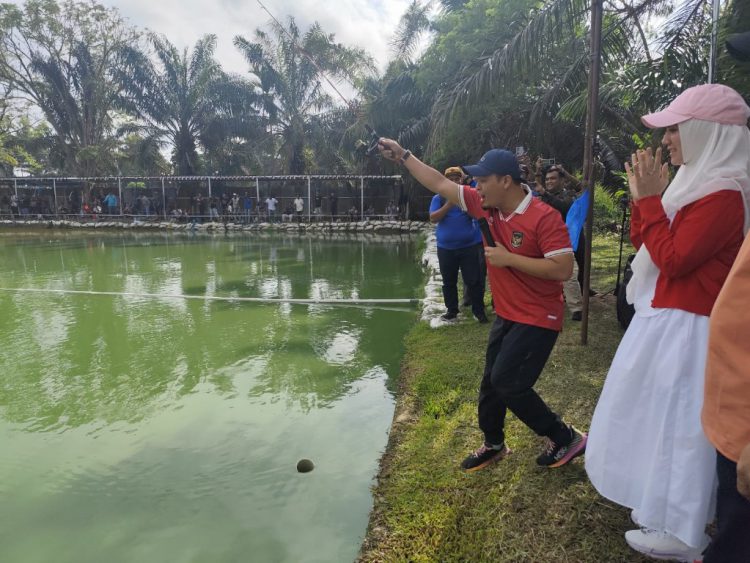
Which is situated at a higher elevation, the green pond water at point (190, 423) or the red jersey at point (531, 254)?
the red jersey at point (531, 254)

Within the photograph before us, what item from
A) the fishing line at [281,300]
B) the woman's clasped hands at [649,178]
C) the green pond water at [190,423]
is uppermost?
the woman's clasped hands at [649,178]

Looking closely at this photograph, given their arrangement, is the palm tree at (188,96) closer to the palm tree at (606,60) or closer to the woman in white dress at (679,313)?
the palm tree at (606,60)

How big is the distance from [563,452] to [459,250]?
9.39 feet

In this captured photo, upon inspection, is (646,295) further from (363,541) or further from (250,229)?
(250,229)

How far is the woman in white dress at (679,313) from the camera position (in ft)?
5.14

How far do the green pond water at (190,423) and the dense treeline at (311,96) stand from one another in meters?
4.37

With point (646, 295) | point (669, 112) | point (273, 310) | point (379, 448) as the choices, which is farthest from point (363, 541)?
point (273, 310)

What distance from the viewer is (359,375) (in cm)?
437

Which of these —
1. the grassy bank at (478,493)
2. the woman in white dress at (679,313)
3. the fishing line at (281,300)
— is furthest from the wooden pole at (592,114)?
the fishing line at (281,300)

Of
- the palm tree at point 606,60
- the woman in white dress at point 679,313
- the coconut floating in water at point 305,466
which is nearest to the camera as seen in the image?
the woman in white dress at point 679,313

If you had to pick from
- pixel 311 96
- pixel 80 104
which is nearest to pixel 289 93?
pixel 311 96

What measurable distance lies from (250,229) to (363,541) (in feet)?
59.8

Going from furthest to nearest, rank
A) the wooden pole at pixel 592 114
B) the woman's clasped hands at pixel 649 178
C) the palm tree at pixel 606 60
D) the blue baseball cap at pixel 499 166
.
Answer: the palm tree at pixel 606 60, the wooden pole at pixel 592 114, the blue baseball cap at pixel 499 166, the woman's clasped hands at pixel 649 178

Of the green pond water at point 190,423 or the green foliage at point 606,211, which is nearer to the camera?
the green pond water at point 190,423
